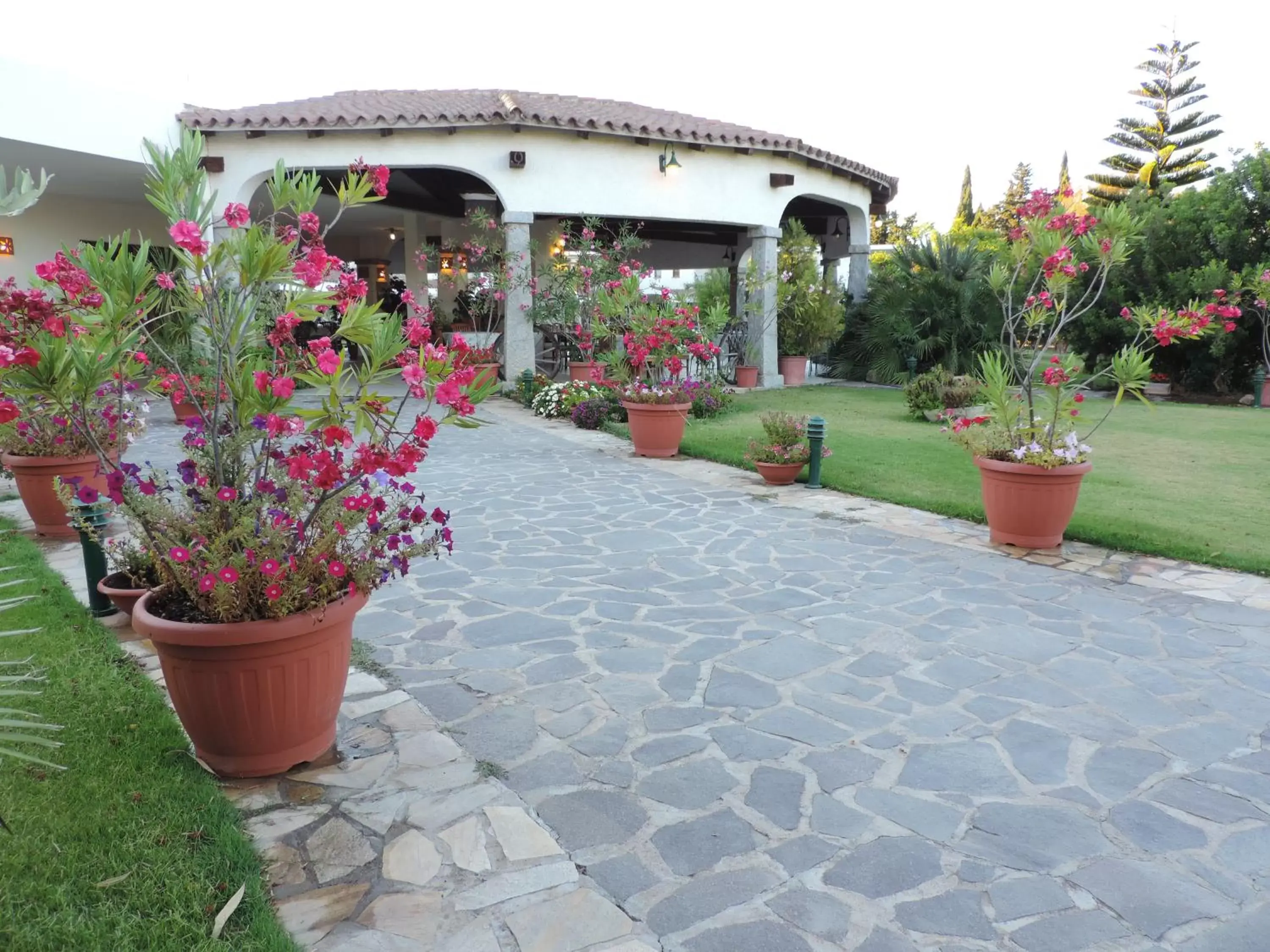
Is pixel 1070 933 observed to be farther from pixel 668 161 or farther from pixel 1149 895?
pixel 668 161

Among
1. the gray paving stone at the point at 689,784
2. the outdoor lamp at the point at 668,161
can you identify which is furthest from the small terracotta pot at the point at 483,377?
the outdoor lamp at the point at 668,161

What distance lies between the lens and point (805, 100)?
35.2 metres

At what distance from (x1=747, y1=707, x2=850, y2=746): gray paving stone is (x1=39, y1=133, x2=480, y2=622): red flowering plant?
1.50m

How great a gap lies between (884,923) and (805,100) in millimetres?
37706

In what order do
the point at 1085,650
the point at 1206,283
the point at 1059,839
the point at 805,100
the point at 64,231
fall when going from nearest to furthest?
the point at 1059,839
the point at 1085,650
the point at 1206,283
the point at 64,231
the point at 805,100

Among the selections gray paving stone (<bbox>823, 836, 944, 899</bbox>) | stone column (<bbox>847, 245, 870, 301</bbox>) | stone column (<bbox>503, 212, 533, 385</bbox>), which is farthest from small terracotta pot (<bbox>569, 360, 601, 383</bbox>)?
gray paving stone (<bbox>823, 836, 944, 899</bbox>)

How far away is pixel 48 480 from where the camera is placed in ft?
19.3

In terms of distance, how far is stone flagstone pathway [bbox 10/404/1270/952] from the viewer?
2.28 meters

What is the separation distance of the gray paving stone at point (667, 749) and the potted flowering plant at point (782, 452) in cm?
488

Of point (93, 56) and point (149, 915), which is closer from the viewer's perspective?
point (149, 915)

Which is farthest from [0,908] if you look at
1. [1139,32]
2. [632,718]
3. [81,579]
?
[1139,32]

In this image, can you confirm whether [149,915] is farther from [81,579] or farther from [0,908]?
[81,579]

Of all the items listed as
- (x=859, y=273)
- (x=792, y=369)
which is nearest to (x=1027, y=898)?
(x=792, y=369)

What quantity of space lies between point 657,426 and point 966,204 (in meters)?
44.3
